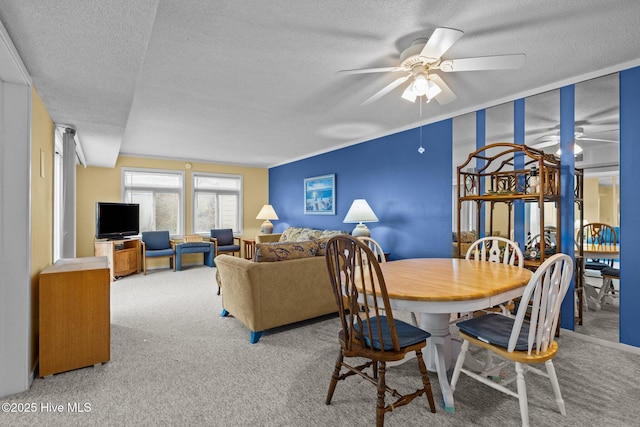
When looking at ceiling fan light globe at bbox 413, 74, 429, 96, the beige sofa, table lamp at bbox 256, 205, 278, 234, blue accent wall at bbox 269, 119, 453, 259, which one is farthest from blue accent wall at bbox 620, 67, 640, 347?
table lamp at bbox 256, 205, 278, 234

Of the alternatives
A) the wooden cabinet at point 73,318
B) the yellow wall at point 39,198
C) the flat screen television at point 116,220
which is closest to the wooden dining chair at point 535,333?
the wooden cabinet at point 73,318

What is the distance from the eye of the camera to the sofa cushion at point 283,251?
289 cm

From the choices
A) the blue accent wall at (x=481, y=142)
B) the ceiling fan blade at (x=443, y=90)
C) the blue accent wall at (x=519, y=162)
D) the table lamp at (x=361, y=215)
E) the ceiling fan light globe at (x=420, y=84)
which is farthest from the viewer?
the table lamp at (x=361, y=215)

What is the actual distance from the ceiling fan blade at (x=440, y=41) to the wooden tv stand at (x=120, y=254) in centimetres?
542

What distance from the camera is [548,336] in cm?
161

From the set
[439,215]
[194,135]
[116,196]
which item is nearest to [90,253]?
[116,196]

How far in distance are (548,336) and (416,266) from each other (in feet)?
3.16

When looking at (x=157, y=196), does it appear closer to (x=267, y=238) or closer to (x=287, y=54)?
(x=267, y=238)

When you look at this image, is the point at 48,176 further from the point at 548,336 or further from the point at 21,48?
the point at 548,336

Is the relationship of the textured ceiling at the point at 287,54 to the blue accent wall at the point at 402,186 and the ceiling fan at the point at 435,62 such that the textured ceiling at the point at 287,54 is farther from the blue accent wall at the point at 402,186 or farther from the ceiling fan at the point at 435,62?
the blue accent wall at the point at 402,186

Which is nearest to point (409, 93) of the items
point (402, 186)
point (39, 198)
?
point (402, 186)

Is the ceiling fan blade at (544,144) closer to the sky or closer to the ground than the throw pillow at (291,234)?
closer to the sky

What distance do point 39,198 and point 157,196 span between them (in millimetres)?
4397

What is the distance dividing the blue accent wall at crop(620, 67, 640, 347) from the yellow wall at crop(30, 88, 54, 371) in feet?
14.7
